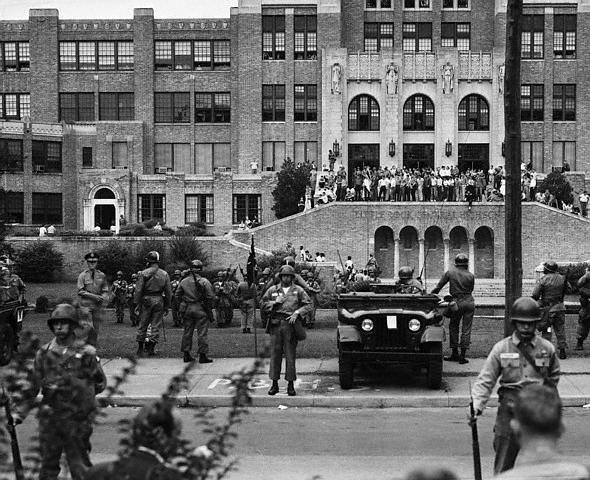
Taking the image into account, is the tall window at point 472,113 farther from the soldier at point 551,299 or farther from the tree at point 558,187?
the soldier at point 551,299

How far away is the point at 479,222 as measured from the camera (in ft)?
152

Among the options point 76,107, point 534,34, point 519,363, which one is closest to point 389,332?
point 519,363

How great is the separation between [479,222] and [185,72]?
78.9 ft

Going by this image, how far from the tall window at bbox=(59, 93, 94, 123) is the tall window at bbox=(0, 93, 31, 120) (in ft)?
7.64

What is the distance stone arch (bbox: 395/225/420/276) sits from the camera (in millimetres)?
47312

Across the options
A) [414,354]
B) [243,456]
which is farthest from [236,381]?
[414,354]

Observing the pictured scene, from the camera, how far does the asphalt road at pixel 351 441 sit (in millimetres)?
9820

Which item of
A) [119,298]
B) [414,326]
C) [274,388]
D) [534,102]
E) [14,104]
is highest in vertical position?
[14,104]

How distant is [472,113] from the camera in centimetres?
5831

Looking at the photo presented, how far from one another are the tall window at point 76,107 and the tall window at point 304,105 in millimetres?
13149

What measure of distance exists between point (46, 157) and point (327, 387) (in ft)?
145

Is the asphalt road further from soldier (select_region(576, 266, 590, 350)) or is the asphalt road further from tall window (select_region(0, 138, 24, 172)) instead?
tall window (select_region(0, 138, 24, 172))

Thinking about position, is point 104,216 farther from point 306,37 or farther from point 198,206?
point 306,37

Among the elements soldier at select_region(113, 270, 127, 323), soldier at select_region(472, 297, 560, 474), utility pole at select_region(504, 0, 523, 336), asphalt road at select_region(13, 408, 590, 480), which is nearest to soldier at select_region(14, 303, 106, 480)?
soldier at select_region(472, 297, 560, 474)
